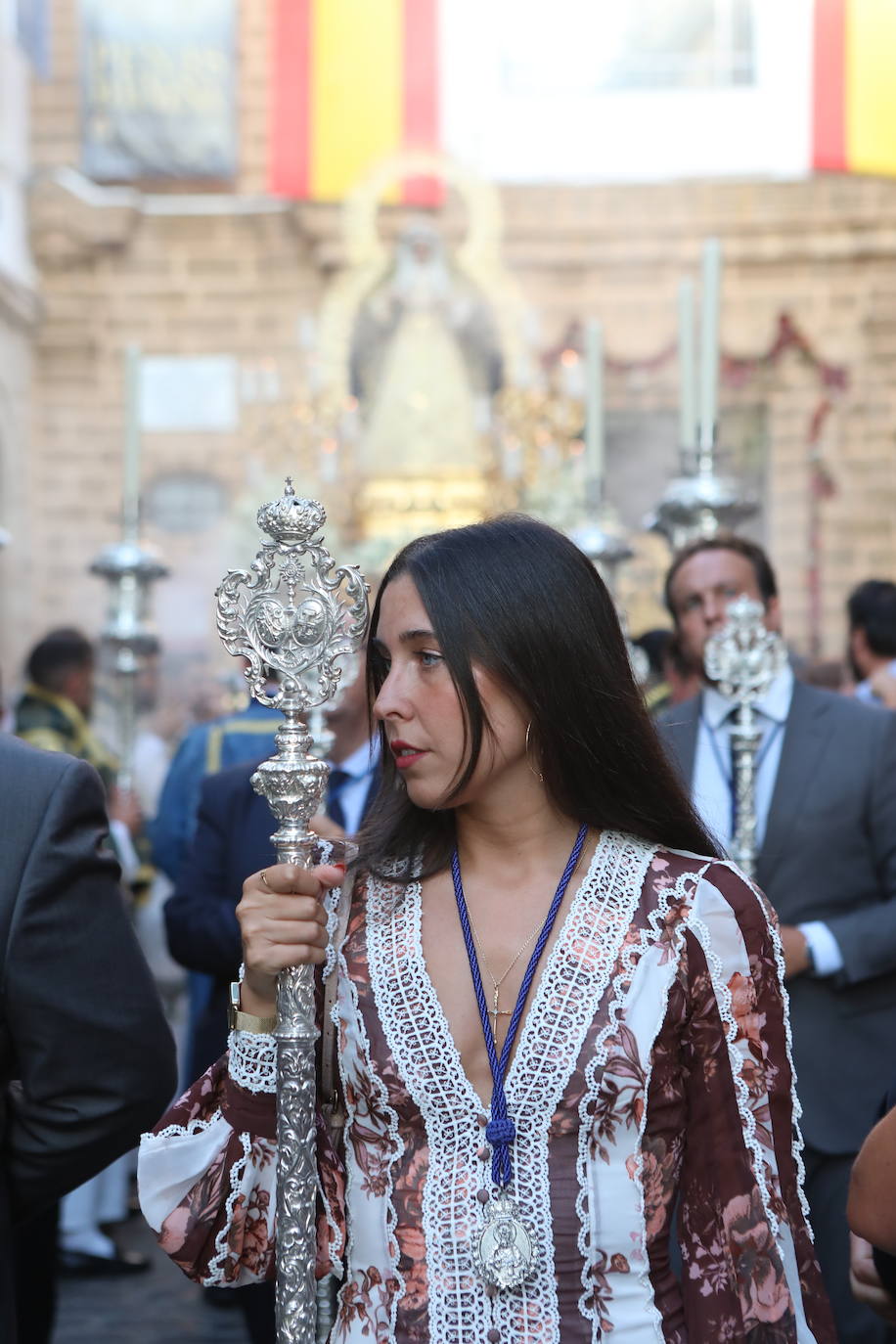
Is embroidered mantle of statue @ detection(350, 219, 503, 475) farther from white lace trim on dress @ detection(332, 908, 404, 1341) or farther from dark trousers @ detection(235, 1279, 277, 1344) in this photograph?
white lace trim on dress @ detection(332, 908, 404, 1341)

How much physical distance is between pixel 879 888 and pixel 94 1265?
3041 millimetres

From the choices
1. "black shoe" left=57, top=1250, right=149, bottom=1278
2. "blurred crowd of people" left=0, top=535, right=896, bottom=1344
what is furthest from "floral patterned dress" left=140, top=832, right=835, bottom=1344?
"black shoe" left=57, top=1250, right=149, bottom=1278

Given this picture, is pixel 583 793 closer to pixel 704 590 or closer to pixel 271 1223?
pixel 271 1223

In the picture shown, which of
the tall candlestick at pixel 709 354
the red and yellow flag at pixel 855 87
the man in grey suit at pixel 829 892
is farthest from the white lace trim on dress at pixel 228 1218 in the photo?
the red and yellow flag at pixel 855 87

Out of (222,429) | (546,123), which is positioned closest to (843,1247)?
(222,429)

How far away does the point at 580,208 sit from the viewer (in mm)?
15062

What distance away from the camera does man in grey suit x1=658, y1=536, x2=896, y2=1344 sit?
9.13 ft

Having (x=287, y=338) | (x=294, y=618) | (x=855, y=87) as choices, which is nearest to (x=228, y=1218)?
(x=294, y=618)

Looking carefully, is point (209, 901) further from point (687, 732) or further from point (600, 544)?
point (600, 544)

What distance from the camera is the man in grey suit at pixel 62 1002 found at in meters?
1.71

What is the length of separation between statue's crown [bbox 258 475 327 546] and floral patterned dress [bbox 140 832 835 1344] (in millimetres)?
456

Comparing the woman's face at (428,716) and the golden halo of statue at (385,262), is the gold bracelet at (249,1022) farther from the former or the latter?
the golden halo of statue at (385,262)

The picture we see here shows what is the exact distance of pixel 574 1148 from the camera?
5.51ft

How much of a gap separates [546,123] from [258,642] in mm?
14780
